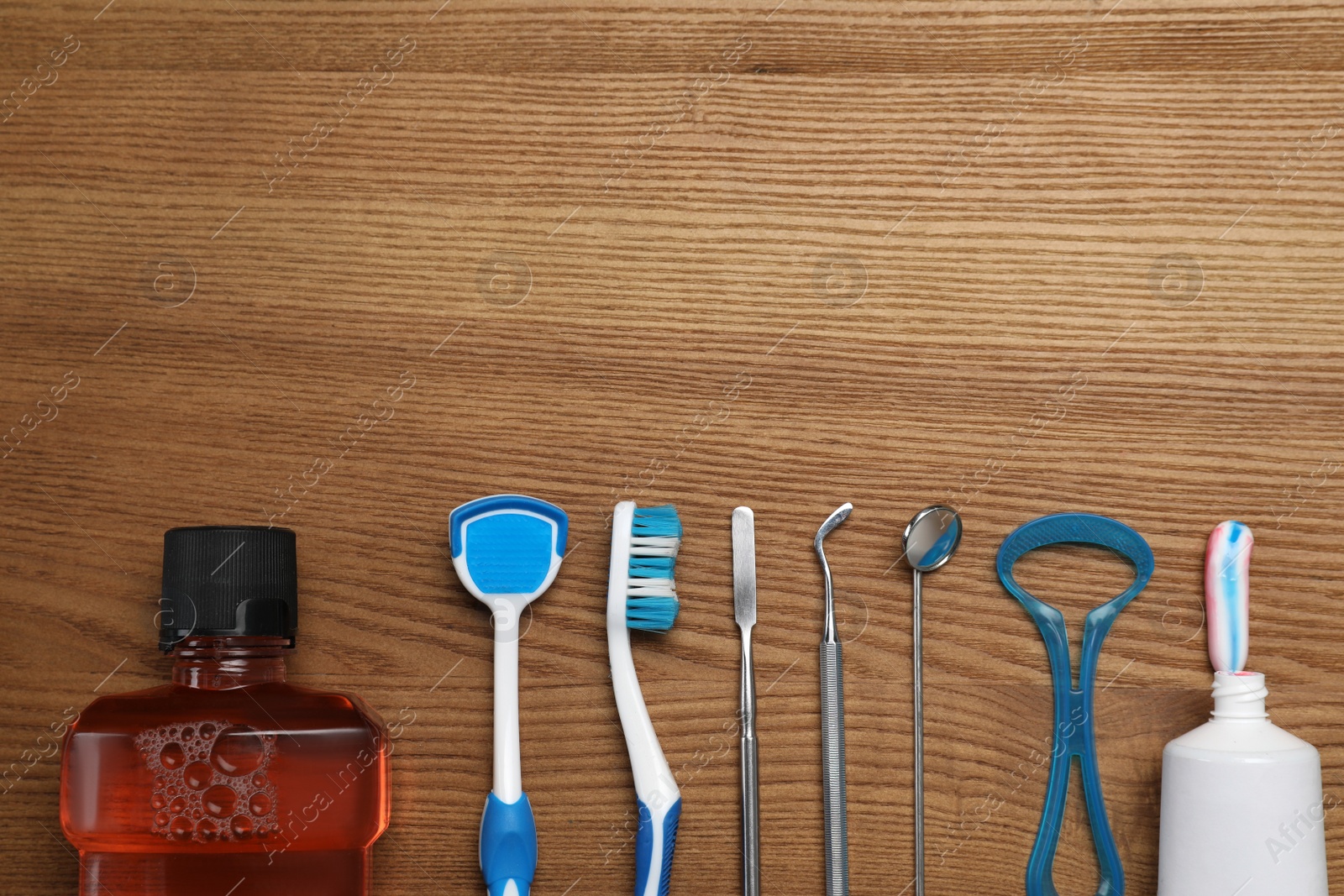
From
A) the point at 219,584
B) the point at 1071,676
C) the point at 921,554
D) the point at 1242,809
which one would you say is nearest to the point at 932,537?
the point at 921,554

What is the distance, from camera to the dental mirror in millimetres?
704

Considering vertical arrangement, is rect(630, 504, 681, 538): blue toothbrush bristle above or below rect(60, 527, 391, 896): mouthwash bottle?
above

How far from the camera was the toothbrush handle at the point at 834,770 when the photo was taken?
694 millimetres

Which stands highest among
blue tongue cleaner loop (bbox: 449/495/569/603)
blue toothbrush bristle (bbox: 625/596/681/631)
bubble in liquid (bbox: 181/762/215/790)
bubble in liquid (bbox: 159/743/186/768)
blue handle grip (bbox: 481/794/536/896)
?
blue tongue cleaner loop (bbox: 449/495/569/603)

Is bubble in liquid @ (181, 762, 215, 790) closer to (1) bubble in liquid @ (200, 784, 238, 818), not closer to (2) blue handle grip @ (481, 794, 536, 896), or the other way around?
(1) bubble in liquid @ (200, 784, 238, 818)

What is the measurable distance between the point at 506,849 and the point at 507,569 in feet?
0.67

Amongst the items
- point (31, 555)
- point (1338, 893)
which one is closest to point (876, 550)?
point (1338, 893)

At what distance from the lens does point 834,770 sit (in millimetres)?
698

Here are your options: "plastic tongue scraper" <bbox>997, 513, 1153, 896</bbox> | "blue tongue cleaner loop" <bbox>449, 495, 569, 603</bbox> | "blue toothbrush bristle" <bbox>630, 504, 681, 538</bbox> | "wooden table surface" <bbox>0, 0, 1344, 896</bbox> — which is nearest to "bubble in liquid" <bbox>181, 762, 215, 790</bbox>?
"wooden table surface" <bbox>0, 0, 1344, 896</bbox>

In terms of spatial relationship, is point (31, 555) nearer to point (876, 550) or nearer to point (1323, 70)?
point (876, 550)

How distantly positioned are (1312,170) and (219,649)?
3.05ft

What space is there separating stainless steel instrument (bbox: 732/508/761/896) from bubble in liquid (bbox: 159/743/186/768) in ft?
1.32

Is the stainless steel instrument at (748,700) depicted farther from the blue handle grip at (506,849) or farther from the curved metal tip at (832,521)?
the blue handle grip at (506,849)

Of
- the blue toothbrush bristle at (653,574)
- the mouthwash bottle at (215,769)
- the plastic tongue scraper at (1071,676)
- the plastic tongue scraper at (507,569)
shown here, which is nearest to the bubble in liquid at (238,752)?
the mouthwash bottle at (215,769)
